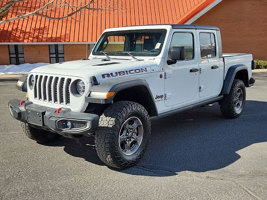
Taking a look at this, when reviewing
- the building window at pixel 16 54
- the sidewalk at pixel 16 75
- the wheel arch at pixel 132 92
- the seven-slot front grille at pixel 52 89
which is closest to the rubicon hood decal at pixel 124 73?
the wheel arch at pixel 132 92

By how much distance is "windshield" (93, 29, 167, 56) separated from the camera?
4.79 metres

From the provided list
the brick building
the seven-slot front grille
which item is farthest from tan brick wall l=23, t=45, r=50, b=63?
the seven-slot front grille

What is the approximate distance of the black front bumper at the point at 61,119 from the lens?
3.48 meters

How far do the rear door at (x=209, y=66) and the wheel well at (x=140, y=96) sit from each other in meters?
1.45

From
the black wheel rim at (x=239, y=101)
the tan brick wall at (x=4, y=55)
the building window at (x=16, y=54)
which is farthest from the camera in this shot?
the building window at (x=16, y=54)

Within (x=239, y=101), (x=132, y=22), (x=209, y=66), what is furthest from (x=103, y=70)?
(x=132, y=22)

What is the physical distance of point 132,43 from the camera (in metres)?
5.20

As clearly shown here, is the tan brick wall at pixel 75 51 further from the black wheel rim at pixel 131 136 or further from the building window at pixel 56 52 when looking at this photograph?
the black wheel rim at pixel 131 136

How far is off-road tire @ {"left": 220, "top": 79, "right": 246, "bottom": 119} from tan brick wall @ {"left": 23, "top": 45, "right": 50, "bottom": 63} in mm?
15926

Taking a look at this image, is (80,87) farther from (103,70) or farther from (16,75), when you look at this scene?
(16,75)

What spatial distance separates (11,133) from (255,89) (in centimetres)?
885

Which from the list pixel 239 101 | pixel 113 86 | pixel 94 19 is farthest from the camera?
pixel 94 19

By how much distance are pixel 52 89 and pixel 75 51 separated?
54.0 feet

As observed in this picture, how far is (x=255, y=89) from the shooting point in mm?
11016
